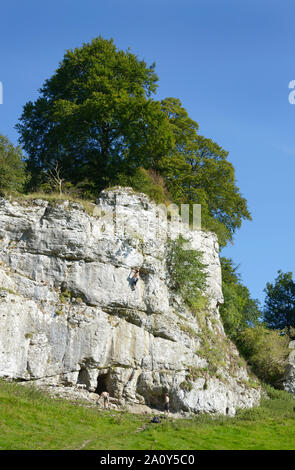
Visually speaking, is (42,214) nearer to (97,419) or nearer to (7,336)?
(7,336)

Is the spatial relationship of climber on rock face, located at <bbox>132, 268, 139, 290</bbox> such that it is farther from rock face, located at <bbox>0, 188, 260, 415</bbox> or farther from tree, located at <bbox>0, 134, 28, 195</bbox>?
tree, located at <bbox>0, 134, 28, 195</bbox>

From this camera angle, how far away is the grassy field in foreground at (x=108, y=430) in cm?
1798

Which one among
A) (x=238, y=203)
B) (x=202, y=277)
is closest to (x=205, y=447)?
(x=202, y=277)

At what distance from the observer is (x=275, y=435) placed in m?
22.2

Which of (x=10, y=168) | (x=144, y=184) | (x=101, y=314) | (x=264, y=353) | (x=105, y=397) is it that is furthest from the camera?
(x=264, y=353)

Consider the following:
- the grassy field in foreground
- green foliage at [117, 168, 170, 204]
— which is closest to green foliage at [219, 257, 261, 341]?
green foliage at [117, 168, 170, 204]

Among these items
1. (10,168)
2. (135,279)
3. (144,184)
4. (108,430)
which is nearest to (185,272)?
(135,279)

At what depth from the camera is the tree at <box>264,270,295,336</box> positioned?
176 ft

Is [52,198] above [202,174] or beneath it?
beneath

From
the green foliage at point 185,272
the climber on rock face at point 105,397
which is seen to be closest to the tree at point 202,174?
the green foliage at point 185,272

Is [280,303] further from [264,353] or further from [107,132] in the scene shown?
[107,132]

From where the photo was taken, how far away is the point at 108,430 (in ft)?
67.4

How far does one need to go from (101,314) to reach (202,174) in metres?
18.9
